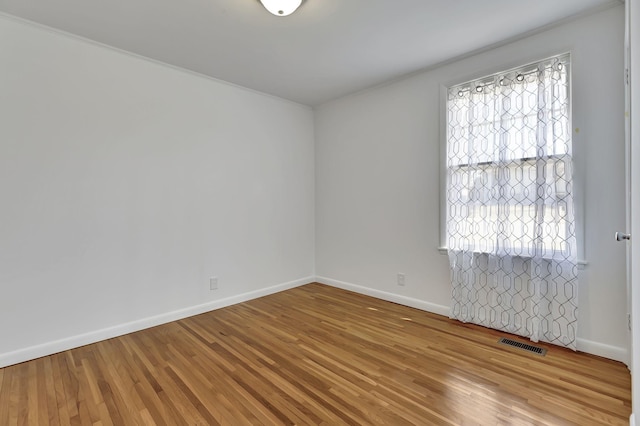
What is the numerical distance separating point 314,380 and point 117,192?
2.39m

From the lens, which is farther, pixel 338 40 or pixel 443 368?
pixel 338 40

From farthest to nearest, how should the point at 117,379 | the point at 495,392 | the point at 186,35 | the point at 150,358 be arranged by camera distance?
the point at 186,35 < the point at 150,358 < the point at 117,379 < the point at 495,392

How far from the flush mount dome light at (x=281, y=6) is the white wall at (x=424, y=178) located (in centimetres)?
178

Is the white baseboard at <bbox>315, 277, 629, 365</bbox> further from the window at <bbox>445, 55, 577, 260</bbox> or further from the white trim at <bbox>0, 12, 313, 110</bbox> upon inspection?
the white trim at <bbox>0, 12, 313, 110</bbox>

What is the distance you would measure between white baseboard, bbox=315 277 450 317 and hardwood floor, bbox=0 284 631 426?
30cm

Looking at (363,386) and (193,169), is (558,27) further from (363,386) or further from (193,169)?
(193,169)

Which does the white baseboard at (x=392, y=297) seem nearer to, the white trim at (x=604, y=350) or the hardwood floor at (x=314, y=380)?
the hardwood floor at (x=314, y=380)

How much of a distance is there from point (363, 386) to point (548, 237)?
192 centimetres

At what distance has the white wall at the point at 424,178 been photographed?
2246mm

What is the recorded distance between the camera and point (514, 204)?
2.65 metres

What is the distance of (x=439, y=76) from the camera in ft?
10.4

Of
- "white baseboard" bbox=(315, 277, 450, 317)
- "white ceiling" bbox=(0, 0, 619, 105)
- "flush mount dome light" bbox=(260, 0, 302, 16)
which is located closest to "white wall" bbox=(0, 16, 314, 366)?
"white ceiling" bbox=(0, 0, 619, 105)

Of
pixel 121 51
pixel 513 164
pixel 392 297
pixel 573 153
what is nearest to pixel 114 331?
pixel 121 51

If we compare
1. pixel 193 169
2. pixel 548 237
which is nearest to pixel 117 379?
pixel 193 169
